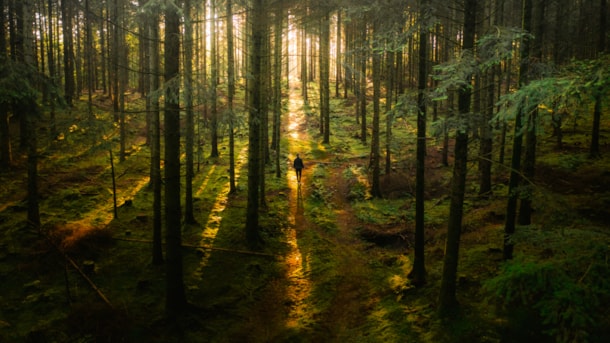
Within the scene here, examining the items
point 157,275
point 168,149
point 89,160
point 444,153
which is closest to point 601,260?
point 168,149

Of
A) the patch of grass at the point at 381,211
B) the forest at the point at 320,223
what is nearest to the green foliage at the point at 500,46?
the forest at the point at 320,223

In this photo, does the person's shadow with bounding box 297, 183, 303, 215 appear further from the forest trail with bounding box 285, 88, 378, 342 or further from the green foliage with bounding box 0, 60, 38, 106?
the green foliage with bounding box 0, 60, 38, 106

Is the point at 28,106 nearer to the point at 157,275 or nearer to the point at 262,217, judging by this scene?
the point at 157,275

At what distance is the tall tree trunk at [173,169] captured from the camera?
8.36 meters

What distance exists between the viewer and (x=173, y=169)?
29.2 feet

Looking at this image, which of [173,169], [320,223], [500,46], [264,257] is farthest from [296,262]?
[500,46]

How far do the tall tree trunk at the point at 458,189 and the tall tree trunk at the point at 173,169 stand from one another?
6.59 metres

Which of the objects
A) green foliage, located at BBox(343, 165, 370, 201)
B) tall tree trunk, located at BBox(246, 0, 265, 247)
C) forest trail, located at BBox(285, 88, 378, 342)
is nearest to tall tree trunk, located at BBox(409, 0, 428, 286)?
forest trail, located at BBox(285, 88, 378, 342)

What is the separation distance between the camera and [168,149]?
29.1 feet

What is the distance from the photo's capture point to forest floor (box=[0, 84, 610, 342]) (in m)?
8.75

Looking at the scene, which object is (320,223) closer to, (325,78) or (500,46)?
(500,46)

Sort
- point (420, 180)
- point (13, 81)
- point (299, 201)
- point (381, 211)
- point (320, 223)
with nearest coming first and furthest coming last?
point (13, 81), point (420, 180), point (320, 223), point (381, 211), point (299, 201)

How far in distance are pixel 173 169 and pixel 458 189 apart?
23.5ft

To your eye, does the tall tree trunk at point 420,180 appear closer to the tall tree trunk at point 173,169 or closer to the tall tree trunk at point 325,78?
the tall tree trunk at point 173,169
